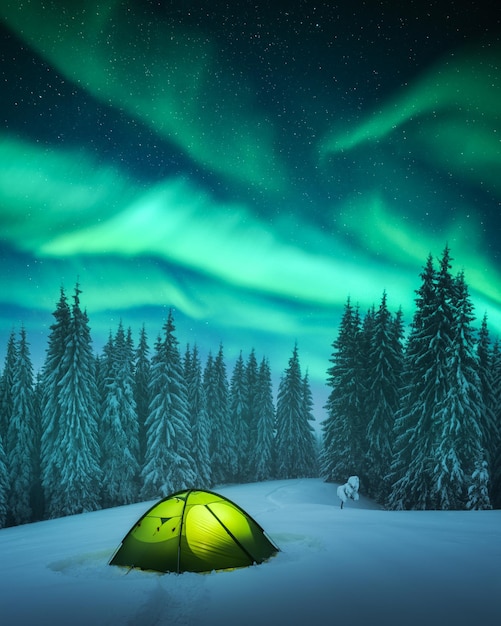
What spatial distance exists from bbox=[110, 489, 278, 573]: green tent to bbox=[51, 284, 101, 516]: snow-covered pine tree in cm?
2622

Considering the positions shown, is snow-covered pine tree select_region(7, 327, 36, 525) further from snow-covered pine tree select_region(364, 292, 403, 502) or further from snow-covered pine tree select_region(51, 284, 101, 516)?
snow-covered pine tree select_region(364, 292, 403, 502)

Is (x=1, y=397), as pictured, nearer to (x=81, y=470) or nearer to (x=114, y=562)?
(x=81, y=470)

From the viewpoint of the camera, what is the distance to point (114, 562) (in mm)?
9602

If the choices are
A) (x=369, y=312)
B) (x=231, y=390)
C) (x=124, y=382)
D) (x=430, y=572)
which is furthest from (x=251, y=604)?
(x=231, y=390)

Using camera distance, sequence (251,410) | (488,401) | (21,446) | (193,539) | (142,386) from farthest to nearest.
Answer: (251,410) → (142,386) → (21,446) → (488,401) → (193,539)

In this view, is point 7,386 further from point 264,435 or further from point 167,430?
point 264,435

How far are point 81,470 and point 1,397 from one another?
38.2 ft

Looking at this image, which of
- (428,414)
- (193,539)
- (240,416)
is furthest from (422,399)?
(240,416)

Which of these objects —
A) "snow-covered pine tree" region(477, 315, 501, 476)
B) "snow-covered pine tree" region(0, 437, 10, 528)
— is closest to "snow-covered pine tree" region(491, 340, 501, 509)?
"snow-covered pine tree" region(477, 315, 501, 476)

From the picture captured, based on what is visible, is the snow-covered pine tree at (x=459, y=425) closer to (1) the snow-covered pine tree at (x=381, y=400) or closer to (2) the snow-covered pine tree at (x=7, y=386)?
(1) the snow-covered pine tree at (x=381, y=400)

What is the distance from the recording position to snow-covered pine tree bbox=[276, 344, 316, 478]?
54562 mm

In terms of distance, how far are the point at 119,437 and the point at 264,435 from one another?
22505 mm

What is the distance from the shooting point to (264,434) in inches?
2200

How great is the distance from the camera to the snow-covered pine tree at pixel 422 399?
2603 cm
